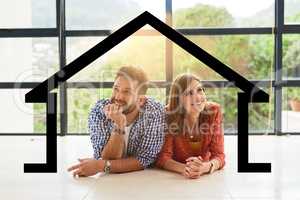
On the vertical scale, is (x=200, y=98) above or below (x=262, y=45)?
below

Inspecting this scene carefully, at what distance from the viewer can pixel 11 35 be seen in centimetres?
566

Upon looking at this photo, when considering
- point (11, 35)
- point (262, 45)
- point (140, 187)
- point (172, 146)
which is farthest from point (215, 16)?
point (140, 187)

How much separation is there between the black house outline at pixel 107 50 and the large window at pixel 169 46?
3.41 meters

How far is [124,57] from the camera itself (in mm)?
5590

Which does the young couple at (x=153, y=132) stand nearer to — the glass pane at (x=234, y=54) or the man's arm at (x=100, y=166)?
the man's arm at (x=100, y=166)

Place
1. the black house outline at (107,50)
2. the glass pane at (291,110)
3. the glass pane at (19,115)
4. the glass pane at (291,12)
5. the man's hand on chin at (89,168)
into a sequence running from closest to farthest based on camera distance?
1. the black house outline at (107,50)
2. the man's hand on chin at (89,168)
3. the glass pane at (291,12)
4. the glass pane at (291,110)
5. the glass pane at (19,115)

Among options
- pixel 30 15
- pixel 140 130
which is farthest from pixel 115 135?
pixel 30 15

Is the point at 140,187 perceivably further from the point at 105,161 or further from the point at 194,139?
the point at 194,139

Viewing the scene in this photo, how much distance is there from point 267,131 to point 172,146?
10.0ft

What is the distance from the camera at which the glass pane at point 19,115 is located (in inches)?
226

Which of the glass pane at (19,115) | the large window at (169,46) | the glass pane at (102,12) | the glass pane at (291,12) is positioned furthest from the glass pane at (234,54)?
the glass pane at (19,115)

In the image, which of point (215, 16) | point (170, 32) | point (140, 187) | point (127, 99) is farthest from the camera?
point (215, 16)

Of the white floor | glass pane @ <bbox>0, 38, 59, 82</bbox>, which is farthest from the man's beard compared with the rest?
glass pane @ <bbox>0, 38, 59, 82</bbox>

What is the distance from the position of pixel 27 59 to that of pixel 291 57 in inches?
138
